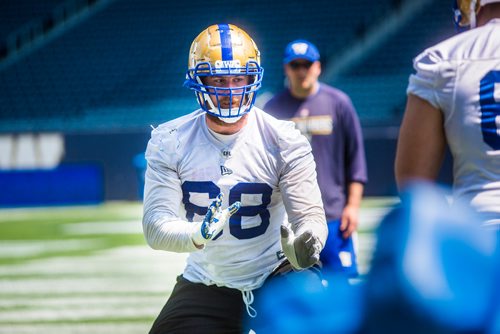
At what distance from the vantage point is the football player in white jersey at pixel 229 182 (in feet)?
10.7

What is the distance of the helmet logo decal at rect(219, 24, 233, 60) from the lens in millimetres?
3332

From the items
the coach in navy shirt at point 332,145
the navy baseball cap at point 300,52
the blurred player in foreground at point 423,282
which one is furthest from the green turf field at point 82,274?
the blurred player in foreground at point 423,282

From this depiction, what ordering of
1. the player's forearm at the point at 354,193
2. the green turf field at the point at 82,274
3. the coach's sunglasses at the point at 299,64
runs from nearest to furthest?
the player's forearm at the point at 354,193, the coach's sunglasses at the point at 299,64, the green turf field at the point at 82,274

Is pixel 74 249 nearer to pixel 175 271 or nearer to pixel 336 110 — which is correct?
pixel 175 271

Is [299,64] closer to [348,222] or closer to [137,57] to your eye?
[348,222]

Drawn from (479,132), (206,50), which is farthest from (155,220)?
(479,132)

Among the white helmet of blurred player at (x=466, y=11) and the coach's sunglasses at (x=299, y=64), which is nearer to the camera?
the white helmet of blurred player at (x=466, y=11)

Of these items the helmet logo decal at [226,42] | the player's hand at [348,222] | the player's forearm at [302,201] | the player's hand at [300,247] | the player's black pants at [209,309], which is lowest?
the player's hand at [348,222]

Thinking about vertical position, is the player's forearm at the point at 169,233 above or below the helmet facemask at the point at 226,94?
below

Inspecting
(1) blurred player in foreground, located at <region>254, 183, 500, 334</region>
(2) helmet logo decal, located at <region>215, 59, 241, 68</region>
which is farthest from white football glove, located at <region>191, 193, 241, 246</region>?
(1) blurred player in foreground, located at <region>254, 183, 500, 334</region>

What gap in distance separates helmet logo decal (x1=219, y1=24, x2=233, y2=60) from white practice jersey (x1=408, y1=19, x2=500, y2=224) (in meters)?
1.13

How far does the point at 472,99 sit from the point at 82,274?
20.3 ft

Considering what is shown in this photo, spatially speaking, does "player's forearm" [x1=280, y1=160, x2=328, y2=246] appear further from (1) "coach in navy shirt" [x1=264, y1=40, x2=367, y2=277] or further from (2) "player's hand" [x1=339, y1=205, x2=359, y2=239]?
(2) "player's hand" [x1=339, y1=205, x2=359, y2=239]

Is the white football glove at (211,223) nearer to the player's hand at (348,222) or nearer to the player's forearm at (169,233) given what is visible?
the player's forearm at (169,233)
